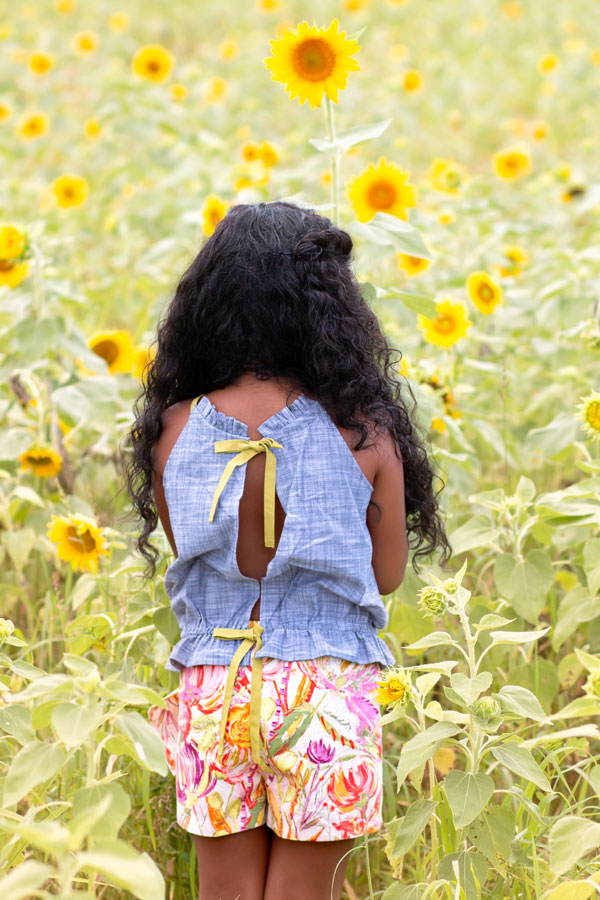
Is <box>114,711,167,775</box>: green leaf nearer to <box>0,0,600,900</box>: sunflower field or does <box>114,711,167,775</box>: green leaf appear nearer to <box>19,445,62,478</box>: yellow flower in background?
<box>0,0,600,900</box>: sunflower field

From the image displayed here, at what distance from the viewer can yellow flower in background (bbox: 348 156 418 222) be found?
2.60 m

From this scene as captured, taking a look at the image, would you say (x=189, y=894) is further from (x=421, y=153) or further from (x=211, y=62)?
(x=211, y=62)

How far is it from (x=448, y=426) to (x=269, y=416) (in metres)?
0.74

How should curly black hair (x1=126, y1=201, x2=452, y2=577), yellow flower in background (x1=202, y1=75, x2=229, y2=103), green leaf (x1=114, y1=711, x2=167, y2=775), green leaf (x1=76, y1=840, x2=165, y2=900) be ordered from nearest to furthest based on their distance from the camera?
green leaf (x1=76, y1=840, x2=165, y2=900)
green leaf (x1=114, y1=711, x2=167, y2=775)
curly black hair (x1=126, y1=201, x2=452, y2=577)
yellow flower in background (x1=202, y1=75, x2=229, y2=103)

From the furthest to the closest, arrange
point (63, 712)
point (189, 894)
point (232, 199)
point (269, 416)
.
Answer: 1. point (232, 199)
2. point (189, 894)
3. point (269, 416)
4. point (63, 712)

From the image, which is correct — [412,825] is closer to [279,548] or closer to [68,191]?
[279,548]

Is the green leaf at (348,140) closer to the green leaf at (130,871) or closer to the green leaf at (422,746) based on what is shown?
the green leaf at (422,746)

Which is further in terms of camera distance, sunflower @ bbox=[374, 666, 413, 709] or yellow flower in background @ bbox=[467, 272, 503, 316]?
yellow flower in background @ bbox=[467, 272, 503, 316]

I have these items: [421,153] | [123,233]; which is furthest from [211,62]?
[123,233]

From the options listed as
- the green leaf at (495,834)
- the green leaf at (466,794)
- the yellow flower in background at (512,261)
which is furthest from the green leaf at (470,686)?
the yellow flower in background at (512,261)

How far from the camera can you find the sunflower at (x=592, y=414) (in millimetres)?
1896

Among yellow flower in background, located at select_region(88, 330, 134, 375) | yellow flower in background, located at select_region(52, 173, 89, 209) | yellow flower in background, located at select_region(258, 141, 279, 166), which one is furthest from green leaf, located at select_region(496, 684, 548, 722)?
yellow flower in background, located at select_region(52, 173, 89, 209)

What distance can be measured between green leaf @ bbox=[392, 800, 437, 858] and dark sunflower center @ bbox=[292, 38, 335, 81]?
1.35 metres

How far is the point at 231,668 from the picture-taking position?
1564mm
